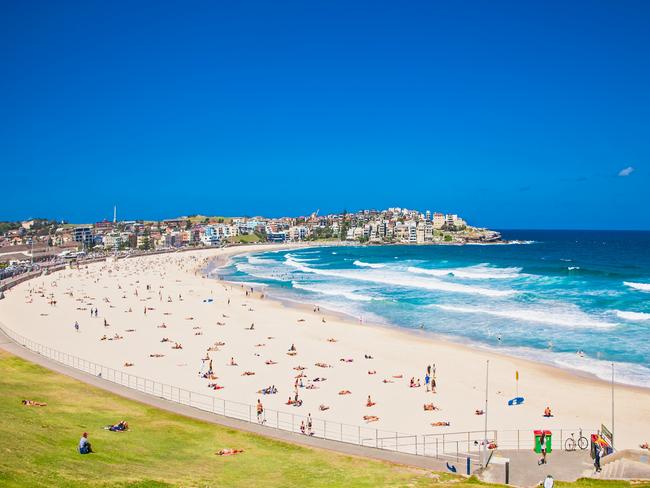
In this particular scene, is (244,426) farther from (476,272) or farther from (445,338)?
(476,272)

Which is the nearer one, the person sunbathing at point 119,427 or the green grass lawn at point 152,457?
the green grass lawn at point 152,457

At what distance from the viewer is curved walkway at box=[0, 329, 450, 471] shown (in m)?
15.2

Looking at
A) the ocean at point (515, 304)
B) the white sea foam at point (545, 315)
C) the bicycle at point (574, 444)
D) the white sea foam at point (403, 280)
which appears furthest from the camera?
the white sea foam at point (403, 280)

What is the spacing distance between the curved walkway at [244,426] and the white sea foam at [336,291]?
3374 centimetres

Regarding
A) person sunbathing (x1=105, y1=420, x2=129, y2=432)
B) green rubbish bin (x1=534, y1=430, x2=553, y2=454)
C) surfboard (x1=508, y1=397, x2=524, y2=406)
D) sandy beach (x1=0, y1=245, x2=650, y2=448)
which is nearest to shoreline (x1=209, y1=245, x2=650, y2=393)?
sandy beach (x1=0, y1=245, x2=650, y2=448)

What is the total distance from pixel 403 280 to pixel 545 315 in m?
27.1

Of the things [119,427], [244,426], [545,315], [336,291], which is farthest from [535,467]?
[336,291]

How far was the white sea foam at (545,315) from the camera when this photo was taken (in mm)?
38938

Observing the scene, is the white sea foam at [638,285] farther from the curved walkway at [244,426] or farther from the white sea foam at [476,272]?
the curved walkway at [244,426]

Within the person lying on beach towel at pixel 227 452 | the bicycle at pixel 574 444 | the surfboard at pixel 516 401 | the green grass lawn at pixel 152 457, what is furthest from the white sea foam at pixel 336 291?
the person lying on beach towel at pixel 227 452

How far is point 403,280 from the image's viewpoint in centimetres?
6831

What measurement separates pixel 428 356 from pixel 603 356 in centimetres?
955

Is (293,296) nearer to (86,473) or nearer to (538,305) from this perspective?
(538,305)

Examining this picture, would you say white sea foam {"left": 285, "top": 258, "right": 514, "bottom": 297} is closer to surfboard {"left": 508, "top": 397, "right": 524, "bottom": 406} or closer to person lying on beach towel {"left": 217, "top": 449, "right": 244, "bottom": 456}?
surfboard {"left": 508, "top": 397, "right": 524, "bottom": 406}
